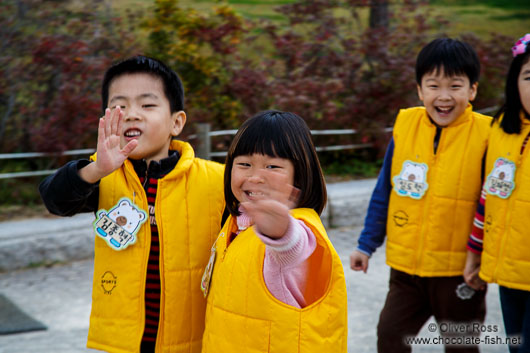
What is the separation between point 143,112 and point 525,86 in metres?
1.58

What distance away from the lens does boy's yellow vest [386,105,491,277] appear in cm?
280

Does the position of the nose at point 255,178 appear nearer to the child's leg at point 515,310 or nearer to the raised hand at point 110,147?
the raised hand at point 110,147

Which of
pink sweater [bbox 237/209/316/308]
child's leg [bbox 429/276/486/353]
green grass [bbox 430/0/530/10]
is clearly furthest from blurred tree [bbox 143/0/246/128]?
green grass [bbox 430/0/530/10]

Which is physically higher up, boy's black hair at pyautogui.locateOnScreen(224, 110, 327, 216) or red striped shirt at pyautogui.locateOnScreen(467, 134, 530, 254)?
boy's black hair at pyautogui.locateOnScreen(224, 110, 327, 216)

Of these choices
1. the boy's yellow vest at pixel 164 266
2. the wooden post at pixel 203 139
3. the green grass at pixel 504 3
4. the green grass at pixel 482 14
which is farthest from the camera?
the green grass at pixel 504 3

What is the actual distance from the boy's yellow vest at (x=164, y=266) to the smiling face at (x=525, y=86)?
4.53 feet

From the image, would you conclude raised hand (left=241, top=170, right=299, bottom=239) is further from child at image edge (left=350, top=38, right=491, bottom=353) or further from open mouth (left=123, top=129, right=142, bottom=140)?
child at image edge (left=350, top=38, right=491, bottom=353)

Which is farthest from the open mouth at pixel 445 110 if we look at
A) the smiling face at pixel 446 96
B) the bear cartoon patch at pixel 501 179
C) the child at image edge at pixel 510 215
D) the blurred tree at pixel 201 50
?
the blurred tree at pixel 201 50

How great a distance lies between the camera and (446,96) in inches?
111

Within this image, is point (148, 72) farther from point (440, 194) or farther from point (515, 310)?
point (515, 310)

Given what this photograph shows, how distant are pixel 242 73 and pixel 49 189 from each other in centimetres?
531

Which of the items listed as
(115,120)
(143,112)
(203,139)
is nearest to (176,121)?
(143,112)

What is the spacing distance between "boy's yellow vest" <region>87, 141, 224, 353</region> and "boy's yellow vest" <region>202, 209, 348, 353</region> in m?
0.20

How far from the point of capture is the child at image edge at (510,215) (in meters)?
2.54
